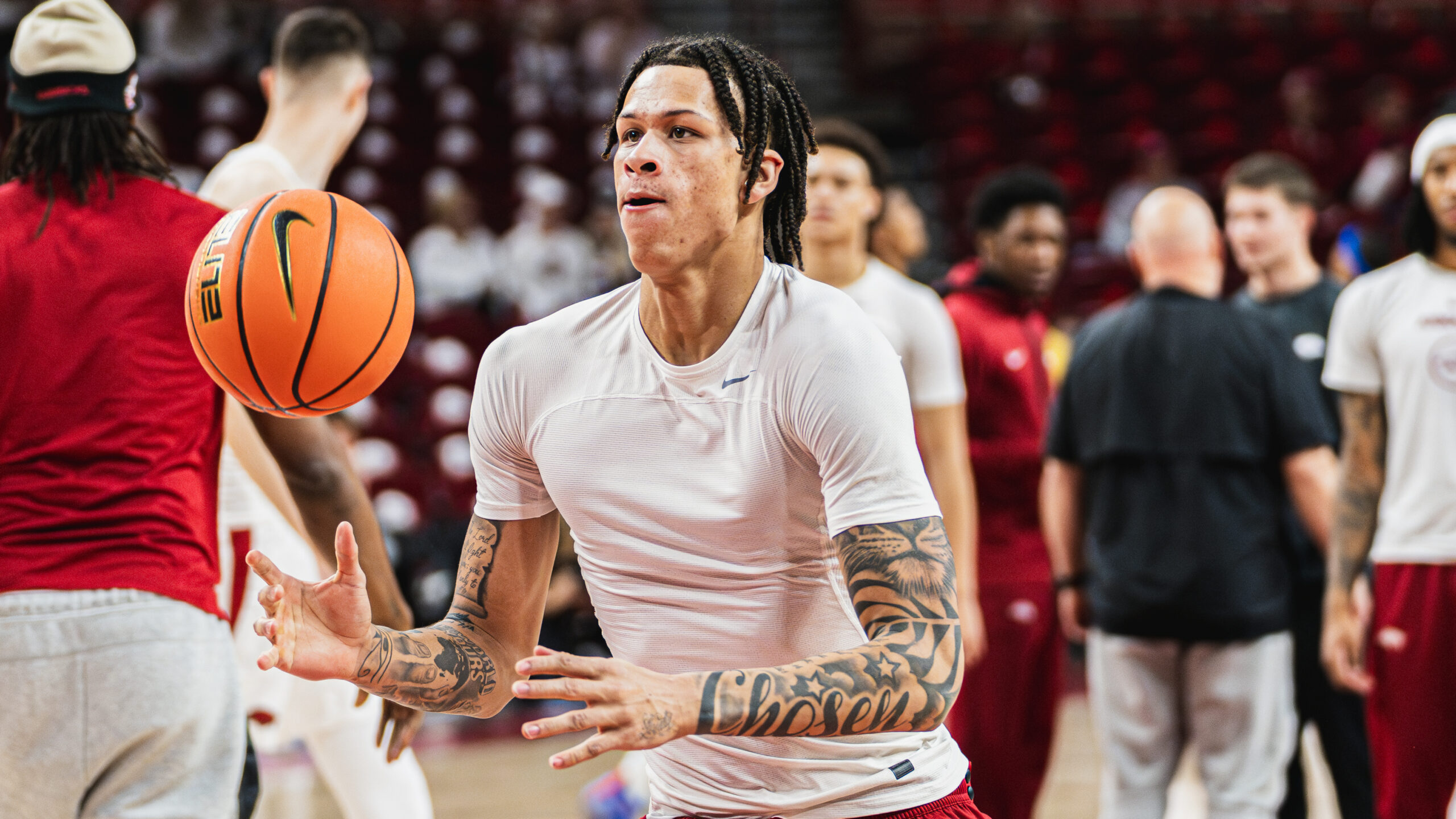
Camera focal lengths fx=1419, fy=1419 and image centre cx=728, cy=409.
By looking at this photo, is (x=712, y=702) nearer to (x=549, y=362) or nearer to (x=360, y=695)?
(x=549, y=362)

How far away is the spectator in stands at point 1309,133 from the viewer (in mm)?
12758

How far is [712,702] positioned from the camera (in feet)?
5.86

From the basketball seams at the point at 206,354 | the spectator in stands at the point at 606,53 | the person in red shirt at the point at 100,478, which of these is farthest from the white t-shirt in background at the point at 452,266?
the basketball seams at the point at 206,354

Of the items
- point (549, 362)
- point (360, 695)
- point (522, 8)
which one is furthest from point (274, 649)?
point (522, 8)

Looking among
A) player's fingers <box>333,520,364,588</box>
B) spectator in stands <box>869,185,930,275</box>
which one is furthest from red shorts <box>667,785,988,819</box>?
spectator in stands <box>869,185,930,275</box>

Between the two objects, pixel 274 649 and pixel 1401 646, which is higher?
pixel 274 649

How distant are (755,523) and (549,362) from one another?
46cm

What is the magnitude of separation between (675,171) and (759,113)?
21 centimetres

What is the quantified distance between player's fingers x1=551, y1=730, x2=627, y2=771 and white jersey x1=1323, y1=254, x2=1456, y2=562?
9.45 ft

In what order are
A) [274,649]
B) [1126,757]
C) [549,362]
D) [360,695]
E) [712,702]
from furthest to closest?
[1126,757] < [360,695] < [549,362] < [274,649] < [712,702]

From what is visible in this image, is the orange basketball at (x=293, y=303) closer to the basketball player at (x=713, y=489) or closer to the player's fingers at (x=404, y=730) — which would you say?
the basketball player at (x=713, y=489)

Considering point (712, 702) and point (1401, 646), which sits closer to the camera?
point (712, 702)

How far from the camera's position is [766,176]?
90.3 inches

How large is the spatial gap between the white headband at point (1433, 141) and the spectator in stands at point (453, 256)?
830 cm
